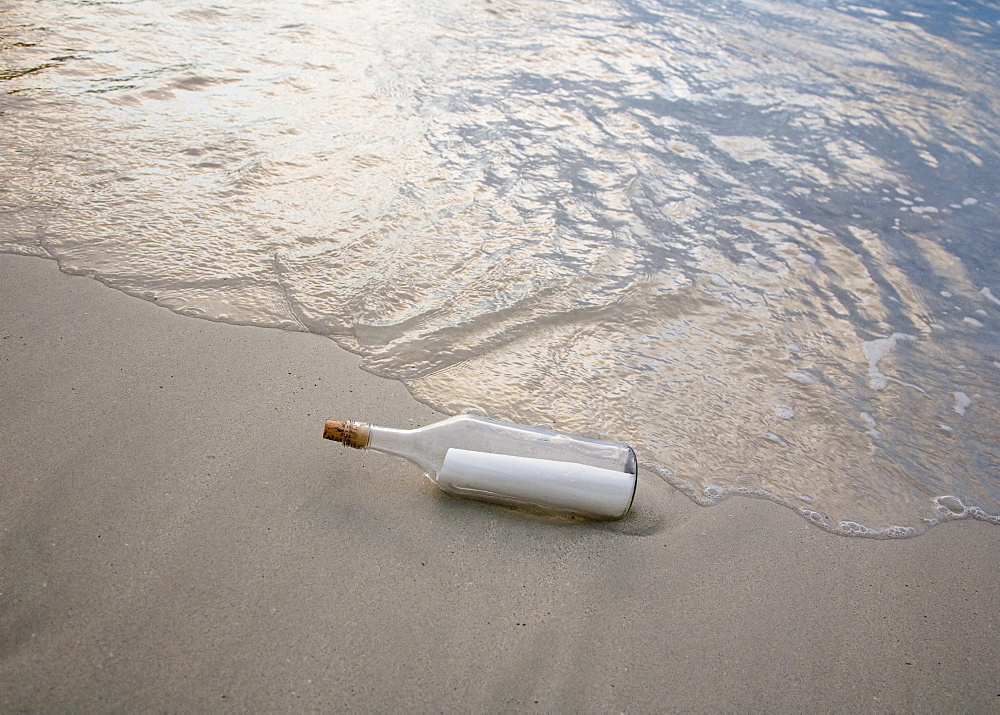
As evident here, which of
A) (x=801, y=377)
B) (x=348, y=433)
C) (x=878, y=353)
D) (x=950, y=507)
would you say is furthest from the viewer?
(x=878, y=353)

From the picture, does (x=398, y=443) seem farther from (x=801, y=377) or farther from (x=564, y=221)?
(x=564, y=221)

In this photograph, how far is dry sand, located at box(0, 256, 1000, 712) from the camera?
119 cm

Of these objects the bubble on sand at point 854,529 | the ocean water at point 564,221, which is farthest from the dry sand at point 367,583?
the ocean water at point 564,221

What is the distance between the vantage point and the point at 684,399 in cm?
204

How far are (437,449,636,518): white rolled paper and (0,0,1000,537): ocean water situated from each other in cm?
31

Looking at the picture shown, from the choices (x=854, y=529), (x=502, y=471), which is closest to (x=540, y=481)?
(x=502, y=471)

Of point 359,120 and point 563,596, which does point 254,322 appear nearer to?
point 563,596

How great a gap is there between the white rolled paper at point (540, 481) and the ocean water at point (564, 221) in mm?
310

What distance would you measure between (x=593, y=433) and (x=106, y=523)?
1074 millimetres

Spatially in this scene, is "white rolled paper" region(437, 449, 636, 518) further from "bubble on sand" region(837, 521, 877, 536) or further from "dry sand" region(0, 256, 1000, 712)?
"bubble on sand" region(837, 521, 877, 536)

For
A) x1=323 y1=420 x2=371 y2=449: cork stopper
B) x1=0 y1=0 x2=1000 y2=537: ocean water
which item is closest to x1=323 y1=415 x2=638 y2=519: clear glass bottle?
x1=323 y1=420 x2=371 y2=449: cork stopper

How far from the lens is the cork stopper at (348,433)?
1.46m

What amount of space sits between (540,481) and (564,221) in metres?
1.51

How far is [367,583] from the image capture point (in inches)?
53.0
